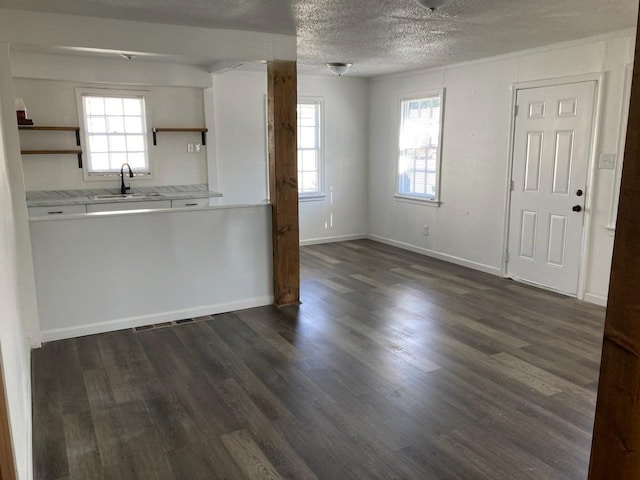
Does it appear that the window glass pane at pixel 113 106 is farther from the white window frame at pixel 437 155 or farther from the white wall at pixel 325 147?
the white window frame at pixel 437 155

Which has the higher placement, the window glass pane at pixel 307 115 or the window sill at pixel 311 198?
the window glass pane at pixel 307 115

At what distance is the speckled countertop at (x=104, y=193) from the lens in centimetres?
540

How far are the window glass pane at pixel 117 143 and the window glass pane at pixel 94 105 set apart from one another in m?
0.32

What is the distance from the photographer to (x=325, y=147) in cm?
749

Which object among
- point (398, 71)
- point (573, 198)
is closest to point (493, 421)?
point (573, 198)

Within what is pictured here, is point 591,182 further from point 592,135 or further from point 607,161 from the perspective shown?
point 592,135

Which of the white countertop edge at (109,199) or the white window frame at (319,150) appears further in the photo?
the white window frame at (319,150)

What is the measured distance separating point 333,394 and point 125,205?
3.79 m

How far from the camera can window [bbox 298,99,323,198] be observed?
7289 mm

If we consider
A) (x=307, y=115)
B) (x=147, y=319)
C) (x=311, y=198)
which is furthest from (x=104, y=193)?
(x=307, y=115)

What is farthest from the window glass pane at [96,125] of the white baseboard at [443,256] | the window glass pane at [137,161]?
the white baseboard at [443,256]

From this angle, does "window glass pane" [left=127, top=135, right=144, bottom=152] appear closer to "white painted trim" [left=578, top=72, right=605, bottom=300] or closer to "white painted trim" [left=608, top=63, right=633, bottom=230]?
"white painted trim" [left=578, top=72, right=605, bottom=300]

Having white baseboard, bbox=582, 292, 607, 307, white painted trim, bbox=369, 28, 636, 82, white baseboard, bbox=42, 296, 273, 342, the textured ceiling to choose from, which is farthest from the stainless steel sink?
white baseboard, bbox=582, 292, 607, 307

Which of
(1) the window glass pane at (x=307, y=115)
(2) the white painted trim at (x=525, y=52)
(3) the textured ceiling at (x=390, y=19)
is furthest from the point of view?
(1) the window glass pane at (x=307, y=115)
